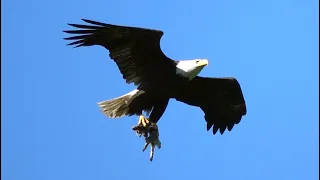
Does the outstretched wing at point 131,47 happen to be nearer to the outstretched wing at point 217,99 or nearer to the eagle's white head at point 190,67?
the eagle's white head at point 190,67

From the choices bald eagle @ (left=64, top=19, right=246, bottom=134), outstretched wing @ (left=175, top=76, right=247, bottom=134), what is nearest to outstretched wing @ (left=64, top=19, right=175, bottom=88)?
bald eagle @ (left=64, top=19, right=246, bottom=134)

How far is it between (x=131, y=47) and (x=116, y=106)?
104 cm

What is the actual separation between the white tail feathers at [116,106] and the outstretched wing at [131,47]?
1.50ft

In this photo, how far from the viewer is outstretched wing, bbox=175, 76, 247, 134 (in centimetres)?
1284

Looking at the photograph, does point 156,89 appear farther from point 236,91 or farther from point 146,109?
point 236,91

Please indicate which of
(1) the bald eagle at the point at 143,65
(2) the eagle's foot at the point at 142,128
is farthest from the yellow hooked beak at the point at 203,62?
(2) the eagle's foot at the point at 142,128

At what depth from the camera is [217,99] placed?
13133 millimetres

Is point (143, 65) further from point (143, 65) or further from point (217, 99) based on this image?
point (217, 99)

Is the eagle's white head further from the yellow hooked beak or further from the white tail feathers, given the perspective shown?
the white tail feathers

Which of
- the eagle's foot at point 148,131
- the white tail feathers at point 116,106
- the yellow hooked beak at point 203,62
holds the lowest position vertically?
the eagle's foot at point 148,131

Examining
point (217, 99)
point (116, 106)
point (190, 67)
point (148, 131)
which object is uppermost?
point (217, 99)

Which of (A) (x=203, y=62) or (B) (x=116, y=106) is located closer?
(A) (x=203, y=62)

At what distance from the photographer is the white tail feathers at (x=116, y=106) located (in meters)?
12.6

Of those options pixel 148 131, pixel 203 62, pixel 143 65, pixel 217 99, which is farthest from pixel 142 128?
pixel 217 99
